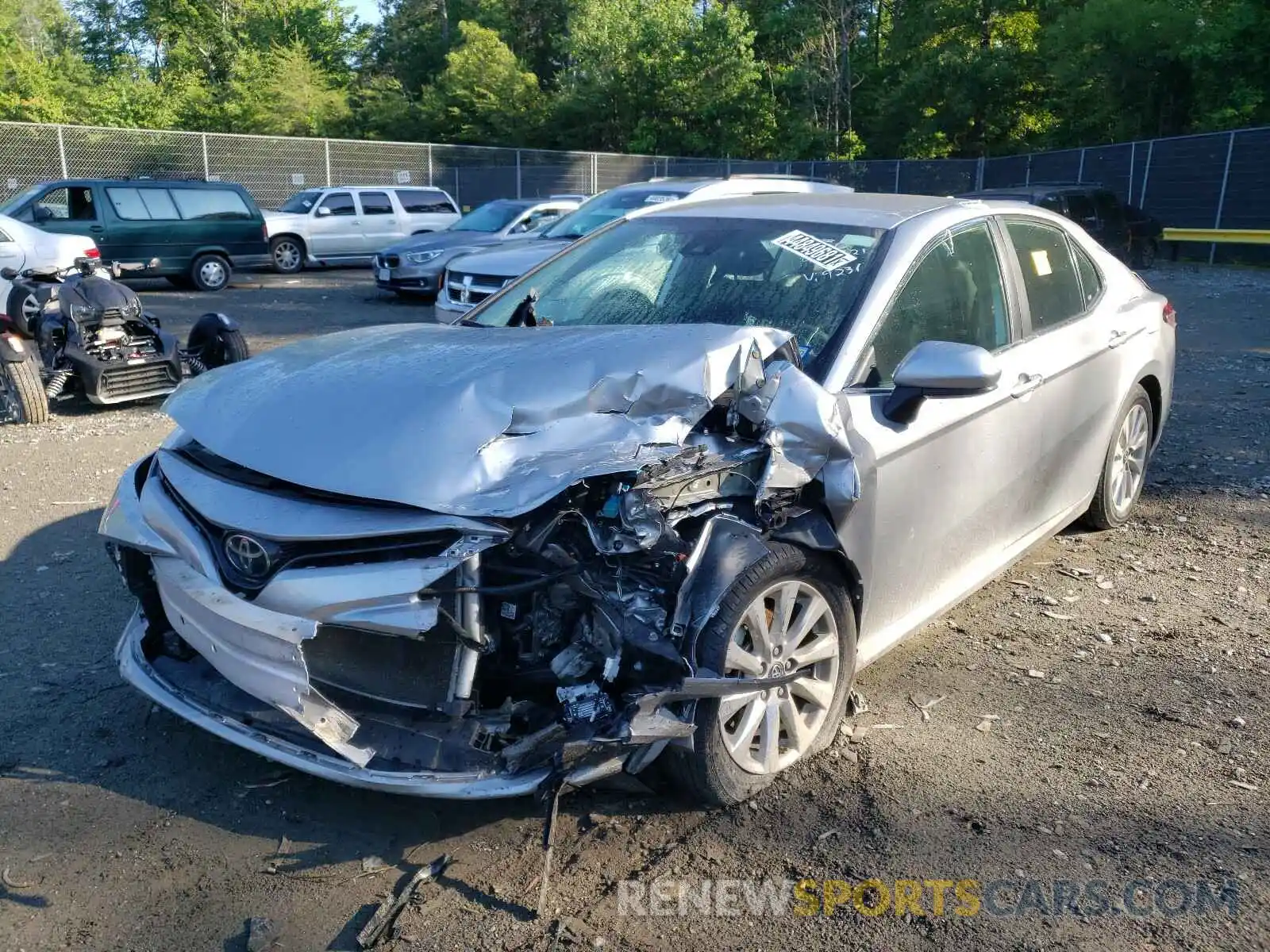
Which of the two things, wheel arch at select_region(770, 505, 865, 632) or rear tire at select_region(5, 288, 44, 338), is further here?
rear tire at select_region(5, 288, 44, 338)

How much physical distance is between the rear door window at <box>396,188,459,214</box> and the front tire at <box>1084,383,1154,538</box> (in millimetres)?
18629

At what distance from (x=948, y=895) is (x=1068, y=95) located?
32.9 meters

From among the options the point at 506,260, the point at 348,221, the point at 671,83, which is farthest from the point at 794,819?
the point at 671,83

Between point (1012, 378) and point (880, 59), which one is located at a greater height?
point (880, 59)

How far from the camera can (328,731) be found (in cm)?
284

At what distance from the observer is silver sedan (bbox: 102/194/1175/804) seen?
9.27 ft

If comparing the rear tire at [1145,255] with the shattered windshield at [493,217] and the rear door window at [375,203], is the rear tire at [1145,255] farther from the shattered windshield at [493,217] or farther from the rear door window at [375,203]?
the rear door window at [375,203]

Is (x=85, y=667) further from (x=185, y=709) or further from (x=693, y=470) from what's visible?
(x=693, y=470)

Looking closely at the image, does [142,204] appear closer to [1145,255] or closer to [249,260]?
[249,260]

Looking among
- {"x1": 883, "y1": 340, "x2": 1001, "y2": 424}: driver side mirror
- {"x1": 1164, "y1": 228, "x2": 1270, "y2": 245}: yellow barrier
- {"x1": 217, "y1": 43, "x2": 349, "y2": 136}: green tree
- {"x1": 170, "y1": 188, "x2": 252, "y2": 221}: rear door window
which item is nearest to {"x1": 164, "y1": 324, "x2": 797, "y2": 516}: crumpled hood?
{"x1": 883, "y1": 340, "x2": 1001, "y2": 424}: driver side mirror

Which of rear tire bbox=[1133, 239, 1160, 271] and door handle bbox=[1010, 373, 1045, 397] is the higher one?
door handle bbox=[1010, 373, 1045, 397]

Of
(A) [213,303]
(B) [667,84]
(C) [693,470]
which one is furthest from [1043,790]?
(B) [667,84]

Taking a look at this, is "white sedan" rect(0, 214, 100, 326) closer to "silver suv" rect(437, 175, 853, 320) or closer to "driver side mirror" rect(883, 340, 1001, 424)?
"silver suv" rect(437, 175, 853, 320)

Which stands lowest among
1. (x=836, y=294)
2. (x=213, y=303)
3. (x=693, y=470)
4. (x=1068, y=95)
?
(x=213, y=303)
